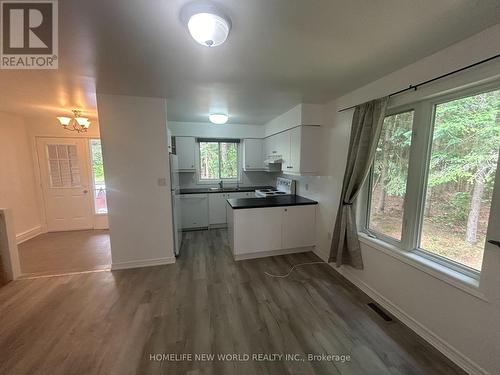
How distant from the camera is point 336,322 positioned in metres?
1.97

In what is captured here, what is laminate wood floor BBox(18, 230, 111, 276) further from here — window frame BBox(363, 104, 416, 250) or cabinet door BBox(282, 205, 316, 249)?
window frame BBox(363, 104, 416, 250)

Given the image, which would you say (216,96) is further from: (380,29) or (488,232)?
(488,232)

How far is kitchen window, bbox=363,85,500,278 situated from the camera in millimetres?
1532

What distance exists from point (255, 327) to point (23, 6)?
293 centimetres

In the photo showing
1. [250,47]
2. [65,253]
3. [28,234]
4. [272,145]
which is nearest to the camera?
[250,47]

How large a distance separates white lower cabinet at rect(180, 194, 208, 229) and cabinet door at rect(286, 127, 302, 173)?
209cm

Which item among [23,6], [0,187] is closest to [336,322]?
[23,6]

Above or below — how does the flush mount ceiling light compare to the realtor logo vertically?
below

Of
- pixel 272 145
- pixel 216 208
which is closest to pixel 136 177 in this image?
pixel 216 208

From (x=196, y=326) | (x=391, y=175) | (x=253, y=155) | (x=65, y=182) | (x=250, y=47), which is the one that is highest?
(x=250, y=47)

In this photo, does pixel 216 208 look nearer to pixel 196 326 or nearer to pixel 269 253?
pixel 269 253

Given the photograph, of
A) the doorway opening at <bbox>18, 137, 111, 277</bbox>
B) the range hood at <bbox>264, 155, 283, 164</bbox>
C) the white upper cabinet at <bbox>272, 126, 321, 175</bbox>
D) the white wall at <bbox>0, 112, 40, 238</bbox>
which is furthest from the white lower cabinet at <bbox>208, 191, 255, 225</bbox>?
the white wall at <bbox>0, 112, 40, 238</bbox>

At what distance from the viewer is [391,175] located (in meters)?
2.27

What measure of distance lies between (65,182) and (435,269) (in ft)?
20.8
